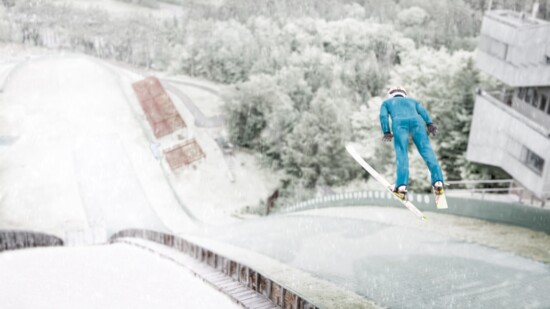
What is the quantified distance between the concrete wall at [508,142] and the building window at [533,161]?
0.13 m

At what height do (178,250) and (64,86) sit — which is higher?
(178,250)

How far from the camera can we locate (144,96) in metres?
57.9

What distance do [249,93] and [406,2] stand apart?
2322 inches

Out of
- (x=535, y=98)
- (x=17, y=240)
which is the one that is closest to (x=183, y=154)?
(x=17, y=240)

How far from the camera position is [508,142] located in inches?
1060

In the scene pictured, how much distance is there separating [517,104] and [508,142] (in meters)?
3.09

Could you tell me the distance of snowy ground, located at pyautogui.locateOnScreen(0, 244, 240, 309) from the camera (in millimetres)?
11820

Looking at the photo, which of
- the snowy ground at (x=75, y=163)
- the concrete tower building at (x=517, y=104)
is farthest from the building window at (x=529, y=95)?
the snowy ground at (x=75, y=163)

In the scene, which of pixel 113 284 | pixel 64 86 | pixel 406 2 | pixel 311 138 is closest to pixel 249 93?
pixel 311 138

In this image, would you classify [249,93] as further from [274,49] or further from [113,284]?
[113,284]

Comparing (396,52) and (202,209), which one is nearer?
(202,209)

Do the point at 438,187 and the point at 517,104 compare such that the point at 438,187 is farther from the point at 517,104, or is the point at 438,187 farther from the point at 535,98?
the point at 517,104

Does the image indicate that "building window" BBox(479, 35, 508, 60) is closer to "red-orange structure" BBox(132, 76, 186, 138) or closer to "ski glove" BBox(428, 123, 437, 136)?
"ski glove" BBox(428, 123, 437, 136)

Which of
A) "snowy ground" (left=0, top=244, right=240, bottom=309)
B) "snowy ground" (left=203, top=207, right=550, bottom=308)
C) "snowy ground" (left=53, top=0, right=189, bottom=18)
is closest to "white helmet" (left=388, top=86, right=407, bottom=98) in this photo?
Answer: "snowy ground" (left=203, top=207, right=550, bottom=308)
